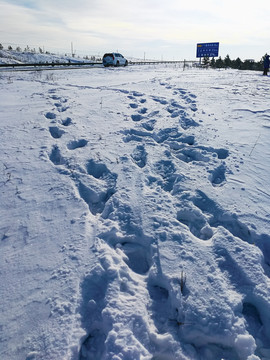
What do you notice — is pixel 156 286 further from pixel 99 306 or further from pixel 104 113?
pixel 104 113

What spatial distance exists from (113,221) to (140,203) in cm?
49

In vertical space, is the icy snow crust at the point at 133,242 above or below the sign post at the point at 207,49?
below

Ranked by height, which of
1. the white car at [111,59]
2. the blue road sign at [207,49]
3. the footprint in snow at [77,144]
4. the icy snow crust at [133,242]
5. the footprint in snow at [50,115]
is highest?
the blue road sign at [207,49]

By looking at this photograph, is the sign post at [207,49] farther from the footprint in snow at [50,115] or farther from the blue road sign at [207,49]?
the footprint in snow at [50,115]

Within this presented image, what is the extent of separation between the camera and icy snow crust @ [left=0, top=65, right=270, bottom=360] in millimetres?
1904

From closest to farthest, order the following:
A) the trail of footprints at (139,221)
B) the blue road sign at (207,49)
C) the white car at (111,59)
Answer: the trail of footprints at (139,221) < the white car at (111,59) < the blue road sign at (207,49)

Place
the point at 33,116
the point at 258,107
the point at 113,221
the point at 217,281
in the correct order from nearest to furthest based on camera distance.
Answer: the point at 217,281 → the point at 113,221 → the point at 33,116 → the point at 258,107

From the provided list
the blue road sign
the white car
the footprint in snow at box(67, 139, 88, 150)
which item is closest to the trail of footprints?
the footprint in snow at box(67, 139, 88, 150)

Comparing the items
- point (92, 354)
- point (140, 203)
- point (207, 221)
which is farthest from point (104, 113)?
point (92, 354)

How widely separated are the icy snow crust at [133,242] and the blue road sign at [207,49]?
4015cm

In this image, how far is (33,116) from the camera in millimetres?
5793

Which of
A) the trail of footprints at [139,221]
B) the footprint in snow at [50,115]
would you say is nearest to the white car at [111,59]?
the footprint in snow at [50,115]

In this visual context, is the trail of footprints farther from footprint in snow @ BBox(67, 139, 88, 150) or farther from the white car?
the white car

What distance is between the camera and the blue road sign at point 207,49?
127 feet
